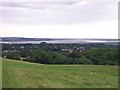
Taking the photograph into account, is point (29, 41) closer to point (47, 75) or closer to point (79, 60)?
→ point (79, 60)

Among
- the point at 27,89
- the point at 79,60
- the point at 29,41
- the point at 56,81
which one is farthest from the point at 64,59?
the point at 27,89

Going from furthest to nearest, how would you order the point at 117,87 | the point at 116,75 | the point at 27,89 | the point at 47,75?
the point at 116,75 → the point at 47,75 → the point at 117,87 → the point at 27,89

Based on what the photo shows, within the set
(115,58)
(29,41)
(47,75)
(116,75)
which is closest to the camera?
(47,75)

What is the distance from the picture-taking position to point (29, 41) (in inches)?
587

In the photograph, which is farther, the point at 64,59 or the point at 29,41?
the point at 29,41

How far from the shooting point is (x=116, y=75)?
28.5 ft

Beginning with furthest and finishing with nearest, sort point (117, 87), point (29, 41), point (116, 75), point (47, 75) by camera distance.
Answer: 1. point (29, 41)
2. point (116, 75)
3. point (47, 75)
4. point (117, 87)

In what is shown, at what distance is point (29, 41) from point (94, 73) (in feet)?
21.9

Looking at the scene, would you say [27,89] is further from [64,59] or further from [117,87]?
[64,59]

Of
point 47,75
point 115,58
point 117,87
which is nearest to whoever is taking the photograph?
point 117,87

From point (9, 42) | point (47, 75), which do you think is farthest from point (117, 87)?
Answer: point (9, 42)

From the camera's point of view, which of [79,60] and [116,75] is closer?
[116,75]

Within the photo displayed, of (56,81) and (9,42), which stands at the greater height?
(9,42)

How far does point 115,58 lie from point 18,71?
496cm
